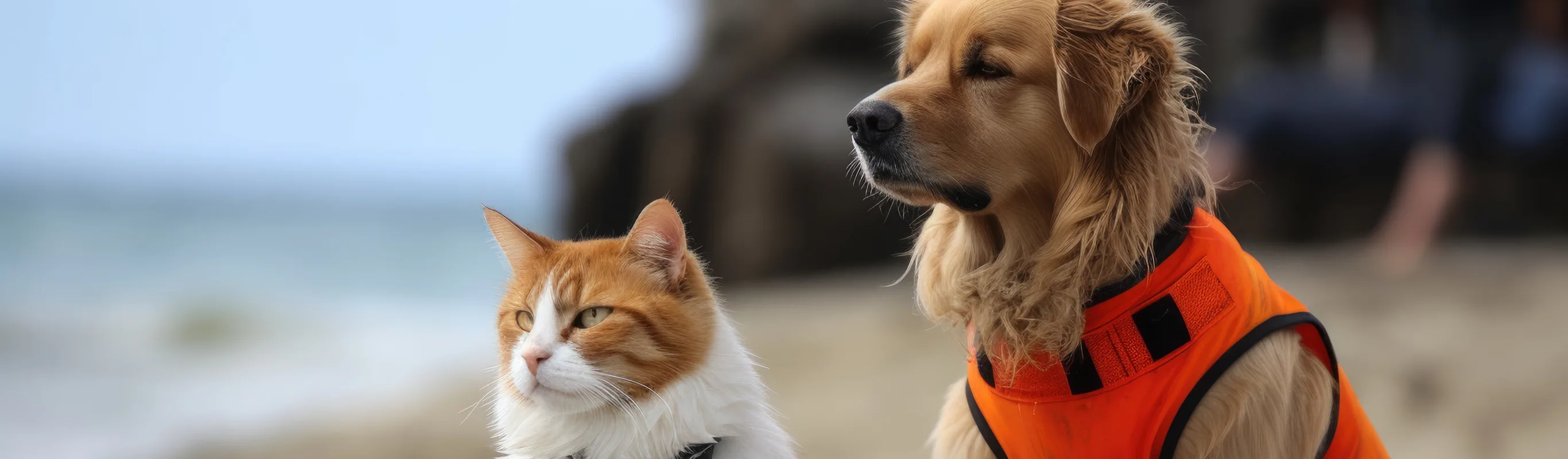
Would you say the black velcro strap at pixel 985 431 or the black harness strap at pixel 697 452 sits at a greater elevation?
the black harness strap at pixel 697 452

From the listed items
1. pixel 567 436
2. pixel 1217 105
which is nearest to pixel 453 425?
pixel 567 436

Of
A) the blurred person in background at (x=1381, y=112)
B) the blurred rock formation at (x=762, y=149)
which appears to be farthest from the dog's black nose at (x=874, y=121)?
the blurred rock formation at (x=762, y=149)

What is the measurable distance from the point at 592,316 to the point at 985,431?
0.79m

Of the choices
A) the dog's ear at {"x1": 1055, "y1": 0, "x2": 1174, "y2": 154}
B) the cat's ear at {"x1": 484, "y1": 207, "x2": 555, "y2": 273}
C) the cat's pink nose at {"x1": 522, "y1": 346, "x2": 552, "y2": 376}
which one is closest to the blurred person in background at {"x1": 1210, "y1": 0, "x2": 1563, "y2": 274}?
the dog's ear at {"x1": 1055, "y1": 0, "x2": 1174, "y2": 154}

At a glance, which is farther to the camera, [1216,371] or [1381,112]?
[1381,112]

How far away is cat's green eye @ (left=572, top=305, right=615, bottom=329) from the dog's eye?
0.78m

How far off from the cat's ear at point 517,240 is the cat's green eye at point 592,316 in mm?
158

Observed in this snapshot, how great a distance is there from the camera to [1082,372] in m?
Result: 1.78

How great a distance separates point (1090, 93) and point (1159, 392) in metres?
0.53

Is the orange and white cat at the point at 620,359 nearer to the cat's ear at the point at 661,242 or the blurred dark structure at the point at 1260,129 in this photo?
the cat's ear at the point at 661,242

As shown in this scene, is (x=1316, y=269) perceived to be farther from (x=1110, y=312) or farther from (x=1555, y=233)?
(x=1110, y=312)

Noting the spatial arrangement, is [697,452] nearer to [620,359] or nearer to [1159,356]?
[620,359]

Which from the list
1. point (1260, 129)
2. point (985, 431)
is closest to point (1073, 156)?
point (985, 431)

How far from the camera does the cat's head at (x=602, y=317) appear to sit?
5.34 ft
